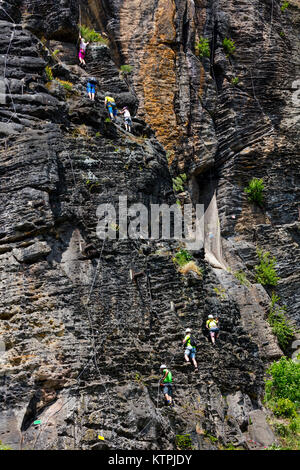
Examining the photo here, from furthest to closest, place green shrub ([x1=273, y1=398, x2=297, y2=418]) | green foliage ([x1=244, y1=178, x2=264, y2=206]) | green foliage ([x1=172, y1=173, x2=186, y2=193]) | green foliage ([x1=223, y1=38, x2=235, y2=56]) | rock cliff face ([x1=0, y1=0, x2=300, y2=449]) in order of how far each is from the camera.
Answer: green foliage ([x1=223, y1=38, x2=235, y2=56]) < green foliage ([x1=244, y1=178, x2=264, y2=206]) < green foliage ([x1=172, y1=173, x2=186, y2=193]) < green shrub ([x1=273, y1=398, x2=297, y2=418]) < rock cliff face ([x1=0, y1=0, x2=300, y2=449])

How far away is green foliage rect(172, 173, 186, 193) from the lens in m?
24.9

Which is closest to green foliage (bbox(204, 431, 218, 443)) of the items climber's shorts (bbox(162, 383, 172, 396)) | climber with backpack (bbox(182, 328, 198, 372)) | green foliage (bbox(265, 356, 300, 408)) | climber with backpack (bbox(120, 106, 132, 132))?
climber's shorts (bbox(162, 383, 172, 396))

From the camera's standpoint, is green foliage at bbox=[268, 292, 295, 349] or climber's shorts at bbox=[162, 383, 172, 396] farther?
green foliage at bbox=[268, 292, 295, 349]

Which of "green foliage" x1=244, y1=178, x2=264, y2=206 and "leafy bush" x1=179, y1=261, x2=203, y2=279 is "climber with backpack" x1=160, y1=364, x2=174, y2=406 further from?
"green foliage" x1=244, y1=178, x2=264, y2=206

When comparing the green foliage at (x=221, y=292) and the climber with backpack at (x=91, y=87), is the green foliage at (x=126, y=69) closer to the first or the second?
the climber with backpack at (x=91, y=87)

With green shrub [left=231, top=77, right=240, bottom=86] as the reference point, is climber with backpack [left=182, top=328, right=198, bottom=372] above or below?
below

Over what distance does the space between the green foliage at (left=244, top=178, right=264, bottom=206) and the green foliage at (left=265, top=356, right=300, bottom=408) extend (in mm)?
7961

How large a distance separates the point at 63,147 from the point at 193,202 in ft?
30.4

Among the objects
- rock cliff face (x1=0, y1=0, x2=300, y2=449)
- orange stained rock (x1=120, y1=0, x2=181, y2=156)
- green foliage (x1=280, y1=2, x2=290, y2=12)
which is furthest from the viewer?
green foliage (x1=280, y1=2, x2=290, y2=12)

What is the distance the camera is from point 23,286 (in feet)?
50.6

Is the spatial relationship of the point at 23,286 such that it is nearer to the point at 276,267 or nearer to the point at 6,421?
the point at 6,421

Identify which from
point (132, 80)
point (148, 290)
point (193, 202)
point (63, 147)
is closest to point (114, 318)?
point (148, 290)

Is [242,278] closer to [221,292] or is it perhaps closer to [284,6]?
[221,292]

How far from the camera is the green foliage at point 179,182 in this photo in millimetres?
24852
